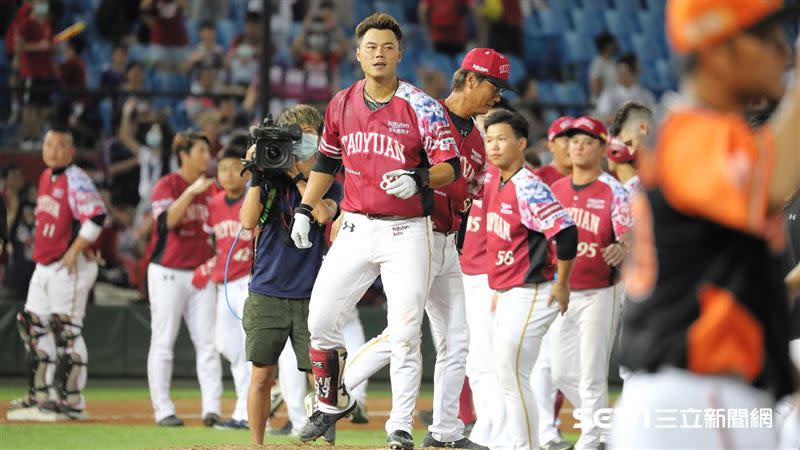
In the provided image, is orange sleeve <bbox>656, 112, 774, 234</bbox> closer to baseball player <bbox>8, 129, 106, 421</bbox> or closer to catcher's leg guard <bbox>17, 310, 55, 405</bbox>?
baseball player <bbox>8, 129, 106, 421</bbox>

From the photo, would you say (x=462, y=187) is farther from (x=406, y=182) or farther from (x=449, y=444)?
(x=449, y=444)

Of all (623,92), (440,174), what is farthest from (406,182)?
(623,92)

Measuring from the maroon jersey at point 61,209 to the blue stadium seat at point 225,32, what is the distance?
6194 millimetres

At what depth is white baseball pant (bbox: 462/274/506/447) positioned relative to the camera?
7184 millimetres

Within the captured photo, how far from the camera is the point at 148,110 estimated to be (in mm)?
14359

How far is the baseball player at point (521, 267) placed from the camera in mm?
6719

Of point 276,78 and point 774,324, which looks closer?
point 774,324

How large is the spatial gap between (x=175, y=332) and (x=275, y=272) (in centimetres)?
298

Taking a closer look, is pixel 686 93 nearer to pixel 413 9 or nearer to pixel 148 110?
pixel 148 110

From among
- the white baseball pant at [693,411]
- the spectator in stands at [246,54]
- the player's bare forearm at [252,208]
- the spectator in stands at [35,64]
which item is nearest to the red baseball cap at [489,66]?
the player's bare forearm at [252,208]

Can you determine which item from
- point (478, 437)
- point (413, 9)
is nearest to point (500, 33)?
point (413, 9)

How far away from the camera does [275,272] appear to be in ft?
23.9

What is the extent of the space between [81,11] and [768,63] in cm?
1487

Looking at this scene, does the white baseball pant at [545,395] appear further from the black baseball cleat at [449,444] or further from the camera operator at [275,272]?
the camera operator at [275,272]
